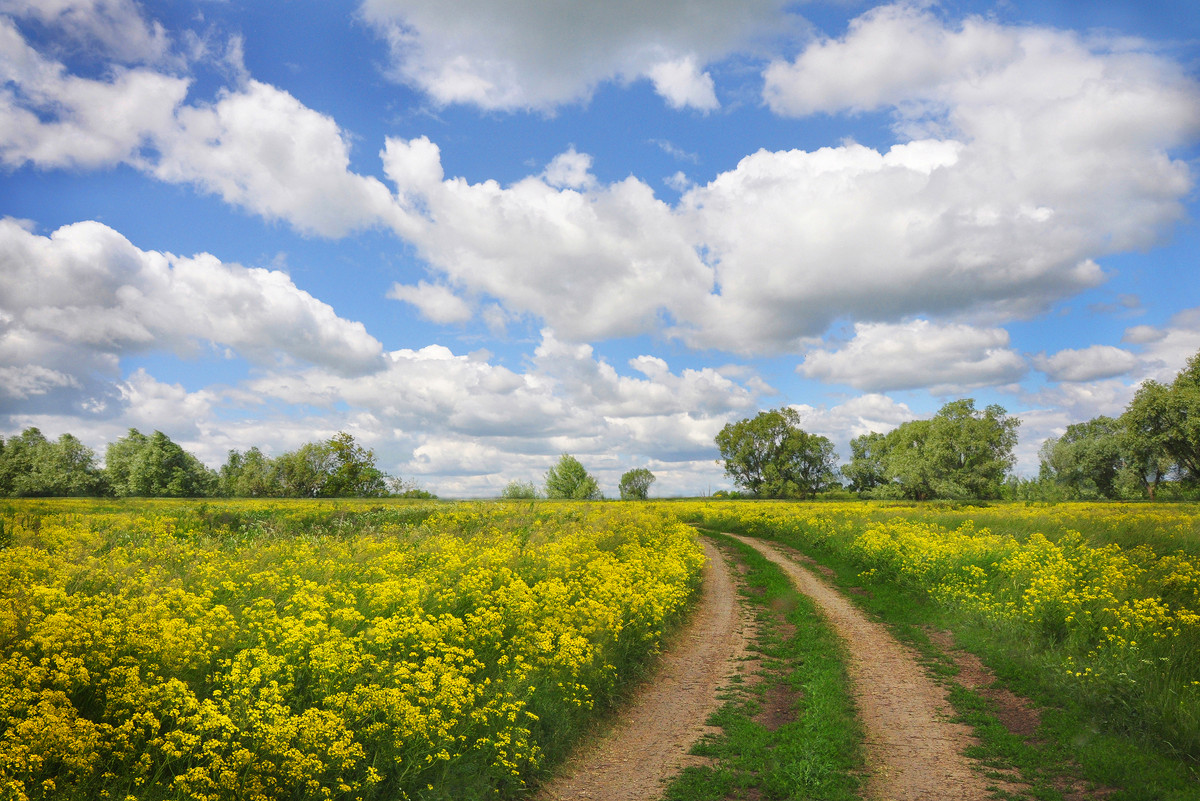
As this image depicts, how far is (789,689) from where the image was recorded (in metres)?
10.5

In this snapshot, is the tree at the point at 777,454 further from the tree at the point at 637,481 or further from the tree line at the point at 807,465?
the tree at the point at 637,481

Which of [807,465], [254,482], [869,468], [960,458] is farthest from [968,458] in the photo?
[254,482]

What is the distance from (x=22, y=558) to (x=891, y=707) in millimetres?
12915

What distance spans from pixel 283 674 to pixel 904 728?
8.80 meters

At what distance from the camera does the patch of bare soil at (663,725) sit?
7195 mm

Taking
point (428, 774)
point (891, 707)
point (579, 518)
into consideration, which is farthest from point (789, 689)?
point (579, 518)

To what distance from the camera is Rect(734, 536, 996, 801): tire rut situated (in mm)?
7102

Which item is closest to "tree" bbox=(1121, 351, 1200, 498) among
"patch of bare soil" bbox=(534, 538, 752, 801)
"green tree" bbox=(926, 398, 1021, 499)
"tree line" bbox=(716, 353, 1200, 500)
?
"tree line" bbox=(716, 353, 1200, 500)

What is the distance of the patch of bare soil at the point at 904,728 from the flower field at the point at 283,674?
13.6 ft

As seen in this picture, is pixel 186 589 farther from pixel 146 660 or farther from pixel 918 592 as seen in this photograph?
pixel 918 592

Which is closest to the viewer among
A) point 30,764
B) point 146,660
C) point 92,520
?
point 30,764

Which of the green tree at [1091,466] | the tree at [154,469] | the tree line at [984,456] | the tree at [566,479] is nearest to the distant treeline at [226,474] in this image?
the tree at [154,469]

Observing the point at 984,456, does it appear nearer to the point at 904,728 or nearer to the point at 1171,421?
the point at 1171,421

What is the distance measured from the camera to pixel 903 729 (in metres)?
8.77
